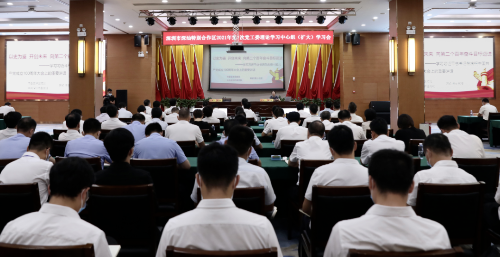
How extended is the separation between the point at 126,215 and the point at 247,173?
0.81 m

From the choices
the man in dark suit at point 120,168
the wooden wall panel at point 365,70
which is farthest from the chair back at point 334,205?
the wooden wall panel at point 365,70

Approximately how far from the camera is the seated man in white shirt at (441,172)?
7.97ft

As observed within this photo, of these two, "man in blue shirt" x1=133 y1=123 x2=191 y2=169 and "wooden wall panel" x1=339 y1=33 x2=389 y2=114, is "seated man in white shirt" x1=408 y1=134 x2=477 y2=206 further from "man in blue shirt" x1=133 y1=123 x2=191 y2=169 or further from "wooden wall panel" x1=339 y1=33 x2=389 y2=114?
"wooden wall panel" x1=339 y1=33 x2=389 y2=114

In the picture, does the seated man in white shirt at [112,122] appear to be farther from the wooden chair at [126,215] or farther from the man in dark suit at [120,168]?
the wooden chair at [126,215]

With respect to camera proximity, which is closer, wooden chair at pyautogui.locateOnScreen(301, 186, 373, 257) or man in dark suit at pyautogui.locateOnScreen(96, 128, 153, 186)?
wooden chair at pyautogui.locateOnScreen(301, 186, 373, 257)

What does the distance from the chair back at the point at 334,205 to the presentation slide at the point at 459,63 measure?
13.6m

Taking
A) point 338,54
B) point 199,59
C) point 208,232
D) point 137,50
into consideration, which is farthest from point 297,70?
point 208,232

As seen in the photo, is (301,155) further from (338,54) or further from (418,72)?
(338,54)

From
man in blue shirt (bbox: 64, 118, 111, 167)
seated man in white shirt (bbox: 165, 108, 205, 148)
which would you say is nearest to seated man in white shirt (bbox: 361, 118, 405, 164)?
seated man in white shirt (bbox: 165, 108, 205, 148)

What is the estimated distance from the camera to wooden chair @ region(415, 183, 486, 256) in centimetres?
222

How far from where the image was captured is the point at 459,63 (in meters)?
14.2

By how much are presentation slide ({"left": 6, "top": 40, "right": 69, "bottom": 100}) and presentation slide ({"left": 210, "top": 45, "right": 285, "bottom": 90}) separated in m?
6.02

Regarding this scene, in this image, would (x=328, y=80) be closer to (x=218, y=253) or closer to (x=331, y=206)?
(x=331, y=206)

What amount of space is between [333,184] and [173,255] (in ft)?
4.61
